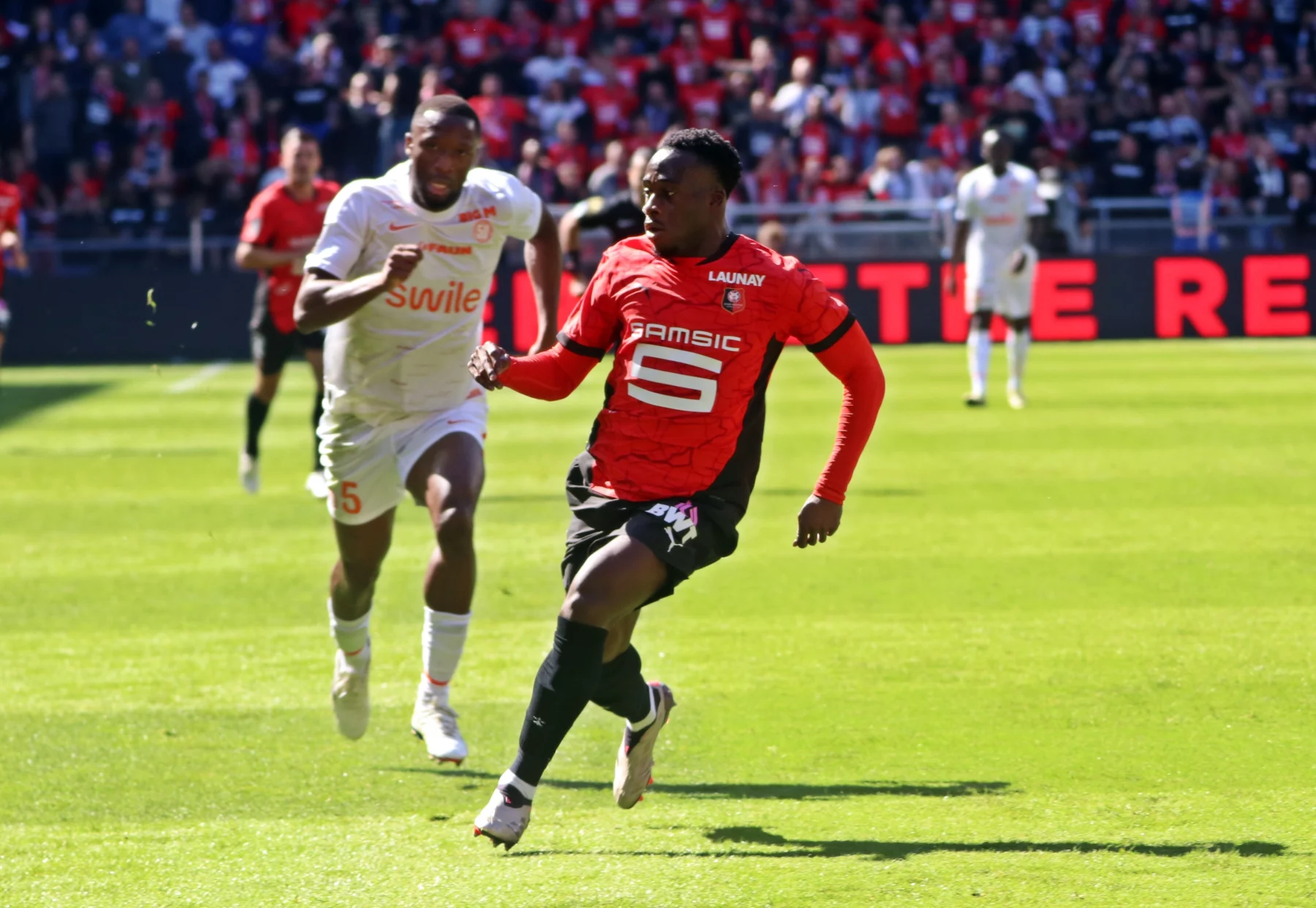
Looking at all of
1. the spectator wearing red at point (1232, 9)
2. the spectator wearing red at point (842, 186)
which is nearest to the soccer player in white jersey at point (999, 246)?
the spectator wearing red at point (842, 186)

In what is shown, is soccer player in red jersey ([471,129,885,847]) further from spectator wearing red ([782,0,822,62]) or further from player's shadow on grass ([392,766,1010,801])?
spectator wearing red ([782,0,822,62])

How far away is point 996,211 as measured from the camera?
697 inches

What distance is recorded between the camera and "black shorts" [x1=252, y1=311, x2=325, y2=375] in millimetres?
12914

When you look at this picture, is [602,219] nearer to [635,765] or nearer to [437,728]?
[437,728]

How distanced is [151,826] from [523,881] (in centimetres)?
125

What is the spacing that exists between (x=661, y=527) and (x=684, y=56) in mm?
22893

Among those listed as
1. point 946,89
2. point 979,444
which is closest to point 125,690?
point 979,444

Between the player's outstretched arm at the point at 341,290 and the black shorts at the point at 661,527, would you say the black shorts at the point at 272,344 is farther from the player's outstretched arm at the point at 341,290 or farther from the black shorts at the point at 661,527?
the black shorts at the point at 661,527

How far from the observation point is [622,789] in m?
5.46

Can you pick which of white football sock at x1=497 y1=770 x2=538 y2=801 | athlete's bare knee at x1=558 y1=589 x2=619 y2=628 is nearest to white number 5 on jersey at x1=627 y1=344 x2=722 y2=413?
athlete's bare knee at x1=558 y1=589 x2=619 y2=628

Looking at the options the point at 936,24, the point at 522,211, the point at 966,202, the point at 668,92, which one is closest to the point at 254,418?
the point at 522,211

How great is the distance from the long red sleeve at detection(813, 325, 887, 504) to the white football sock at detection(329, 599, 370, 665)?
6.46ft

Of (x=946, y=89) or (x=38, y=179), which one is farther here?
(x=946, y=89)

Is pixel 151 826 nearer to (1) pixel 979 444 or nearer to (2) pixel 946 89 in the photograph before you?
(1) pixel 979 444
